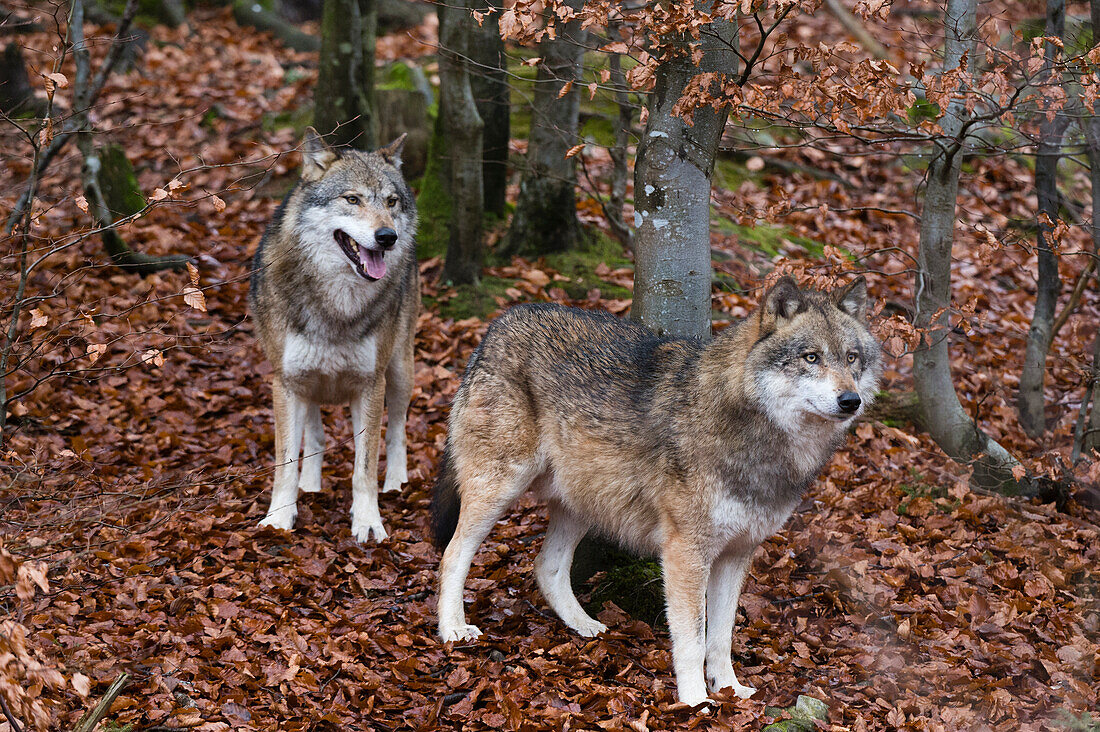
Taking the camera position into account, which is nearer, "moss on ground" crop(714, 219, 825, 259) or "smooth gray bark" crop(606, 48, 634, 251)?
"smooth gray bark" crop(606, 48, 634, 251)

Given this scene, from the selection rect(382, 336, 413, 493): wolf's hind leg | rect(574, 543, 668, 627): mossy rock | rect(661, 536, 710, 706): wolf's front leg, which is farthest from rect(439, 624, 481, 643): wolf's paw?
rect(382, 336, 413, 493): wolf's hind leg

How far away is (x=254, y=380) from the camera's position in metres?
9.38

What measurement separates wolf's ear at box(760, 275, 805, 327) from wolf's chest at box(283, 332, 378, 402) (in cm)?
341

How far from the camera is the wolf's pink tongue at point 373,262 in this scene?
22.4 feet

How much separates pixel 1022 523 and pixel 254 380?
7.04 metres

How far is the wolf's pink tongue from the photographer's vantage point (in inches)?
269

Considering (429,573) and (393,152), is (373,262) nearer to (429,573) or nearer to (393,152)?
(393,152)

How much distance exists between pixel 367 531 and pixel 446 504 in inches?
52.7

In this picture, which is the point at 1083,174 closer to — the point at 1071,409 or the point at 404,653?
the point at 1071,409

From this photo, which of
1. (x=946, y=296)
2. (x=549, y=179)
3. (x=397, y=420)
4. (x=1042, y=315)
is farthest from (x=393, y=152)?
(x=1042, y=315)

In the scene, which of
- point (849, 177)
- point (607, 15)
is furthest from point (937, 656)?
point (849, 177)

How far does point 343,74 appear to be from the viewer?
1104 centimetres

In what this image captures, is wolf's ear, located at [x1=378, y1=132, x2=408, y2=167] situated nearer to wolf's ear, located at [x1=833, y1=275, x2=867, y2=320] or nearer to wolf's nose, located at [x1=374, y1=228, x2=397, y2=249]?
wolf's nose, located at [x1=374, y1=228, x2=397, y2=249]

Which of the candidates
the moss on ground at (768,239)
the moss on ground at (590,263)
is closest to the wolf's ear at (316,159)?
the moss on ground at (590,263)
